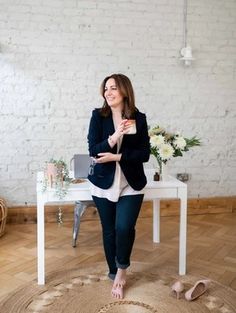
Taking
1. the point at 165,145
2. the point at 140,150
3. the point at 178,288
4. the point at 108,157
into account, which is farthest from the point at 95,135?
the point at 178,288

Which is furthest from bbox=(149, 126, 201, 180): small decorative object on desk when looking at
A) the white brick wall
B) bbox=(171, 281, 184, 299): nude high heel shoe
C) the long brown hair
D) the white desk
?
the white brick wall

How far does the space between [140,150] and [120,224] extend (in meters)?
0.47

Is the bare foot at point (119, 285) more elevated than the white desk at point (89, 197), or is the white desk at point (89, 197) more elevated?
the white desk at point (89, 197)

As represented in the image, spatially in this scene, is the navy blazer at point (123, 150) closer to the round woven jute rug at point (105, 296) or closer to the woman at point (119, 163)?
the woman at point (119, 163)

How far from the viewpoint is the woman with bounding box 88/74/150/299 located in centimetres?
226

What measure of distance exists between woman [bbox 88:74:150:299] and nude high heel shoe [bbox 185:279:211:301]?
0.41 meters

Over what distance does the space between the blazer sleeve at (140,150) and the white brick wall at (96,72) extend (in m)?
1.60

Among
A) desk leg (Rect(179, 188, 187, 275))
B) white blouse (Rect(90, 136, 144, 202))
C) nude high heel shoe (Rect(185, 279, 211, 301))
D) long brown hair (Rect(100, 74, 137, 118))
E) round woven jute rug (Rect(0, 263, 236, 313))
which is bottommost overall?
round woven jute rug (Rect(0, 263, 236, 313))

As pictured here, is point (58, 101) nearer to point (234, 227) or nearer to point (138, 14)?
point (138, 14)

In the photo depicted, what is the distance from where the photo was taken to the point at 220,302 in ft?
7.43

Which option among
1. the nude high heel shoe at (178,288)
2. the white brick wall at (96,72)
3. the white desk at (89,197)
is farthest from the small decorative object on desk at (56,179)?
the white brick wall at (96,72)

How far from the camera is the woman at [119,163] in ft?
7.41

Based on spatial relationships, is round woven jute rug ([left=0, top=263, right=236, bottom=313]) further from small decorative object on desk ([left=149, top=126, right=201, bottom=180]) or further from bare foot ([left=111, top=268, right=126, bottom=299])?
small decorative object on desk ([left=149, top=126, right=201, bottom=180])

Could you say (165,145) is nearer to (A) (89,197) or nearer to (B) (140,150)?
(B) (140,150)
